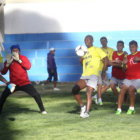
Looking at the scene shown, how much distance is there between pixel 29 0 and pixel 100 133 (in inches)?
569

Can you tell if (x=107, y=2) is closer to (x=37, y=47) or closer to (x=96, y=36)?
(x=96, y=36)

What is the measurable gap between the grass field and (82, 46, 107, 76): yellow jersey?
0.95 metres

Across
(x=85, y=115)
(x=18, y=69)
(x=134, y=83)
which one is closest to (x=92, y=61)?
(x=134, y=83)

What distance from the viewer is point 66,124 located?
27.0 ft

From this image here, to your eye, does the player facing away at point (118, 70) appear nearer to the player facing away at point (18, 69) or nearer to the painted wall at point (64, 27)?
the player facing away at point (18, 69)

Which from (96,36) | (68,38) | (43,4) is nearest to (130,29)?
(96,36)

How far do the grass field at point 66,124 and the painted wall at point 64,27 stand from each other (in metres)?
9.32

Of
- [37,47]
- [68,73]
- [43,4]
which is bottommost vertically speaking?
[68,73]

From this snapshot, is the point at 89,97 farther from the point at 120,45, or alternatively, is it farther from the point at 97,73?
the point at 120,45

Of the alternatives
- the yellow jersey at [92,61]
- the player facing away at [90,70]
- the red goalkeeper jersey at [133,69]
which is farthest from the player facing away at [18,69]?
the red goalkeeper jersey at [133,69]

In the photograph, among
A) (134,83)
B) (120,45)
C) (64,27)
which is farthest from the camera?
(64,27)

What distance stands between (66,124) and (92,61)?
1.76m

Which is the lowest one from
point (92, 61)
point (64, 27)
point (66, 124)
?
point (66, 124)

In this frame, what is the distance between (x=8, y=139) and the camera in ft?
22.7
